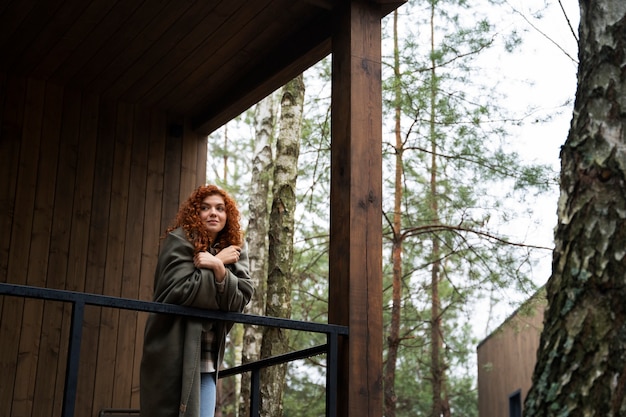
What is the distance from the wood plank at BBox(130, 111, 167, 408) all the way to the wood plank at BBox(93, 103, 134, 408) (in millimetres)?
137

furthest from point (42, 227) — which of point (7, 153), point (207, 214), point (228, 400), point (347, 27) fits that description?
point (228, 400)

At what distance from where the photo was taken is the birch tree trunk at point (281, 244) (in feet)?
22.8

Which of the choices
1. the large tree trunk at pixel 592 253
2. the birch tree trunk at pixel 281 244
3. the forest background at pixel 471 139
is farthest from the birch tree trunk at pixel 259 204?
the large tree trunk at pixel 592 253

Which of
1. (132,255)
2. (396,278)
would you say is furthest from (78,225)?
(396,278)

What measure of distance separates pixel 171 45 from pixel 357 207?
157cm

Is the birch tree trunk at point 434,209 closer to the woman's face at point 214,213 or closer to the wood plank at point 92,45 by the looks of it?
the wood plank at point 92,45

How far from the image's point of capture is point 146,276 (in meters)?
5.08

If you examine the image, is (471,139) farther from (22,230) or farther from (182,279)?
(182,279)

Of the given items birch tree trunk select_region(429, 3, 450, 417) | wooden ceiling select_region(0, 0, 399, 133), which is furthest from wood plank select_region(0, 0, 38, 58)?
birch tree trunk select_region(429, 3, 450, 417)

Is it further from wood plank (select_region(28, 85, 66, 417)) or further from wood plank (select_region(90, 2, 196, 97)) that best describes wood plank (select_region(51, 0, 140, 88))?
wood plank (select_region(28, 85, 66, 417))

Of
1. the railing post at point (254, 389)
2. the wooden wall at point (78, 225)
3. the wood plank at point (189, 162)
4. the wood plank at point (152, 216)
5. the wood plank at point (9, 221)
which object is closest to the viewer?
the railing post at point (254, 389)

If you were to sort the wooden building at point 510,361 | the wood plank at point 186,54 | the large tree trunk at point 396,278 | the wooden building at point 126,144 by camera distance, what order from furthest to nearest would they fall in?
the large tree trunk at point 396,278
the wooden building at point 510,361
the wood plank at point 186,54
the wooden building at point 126,144

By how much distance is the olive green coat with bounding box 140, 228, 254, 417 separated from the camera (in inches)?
114

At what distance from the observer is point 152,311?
2.86 meters
